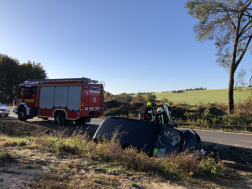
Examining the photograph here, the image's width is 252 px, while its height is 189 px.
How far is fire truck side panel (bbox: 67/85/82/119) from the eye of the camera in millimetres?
11652

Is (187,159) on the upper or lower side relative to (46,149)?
upper

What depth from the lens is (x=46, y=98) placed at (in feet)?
42.4

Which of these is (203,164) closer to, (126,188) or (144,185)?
(144,185)

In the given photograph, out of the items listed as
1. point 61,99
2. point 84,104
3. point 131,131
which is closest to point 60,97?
point 61,99

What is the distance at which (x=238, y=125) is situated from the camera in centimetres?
1259

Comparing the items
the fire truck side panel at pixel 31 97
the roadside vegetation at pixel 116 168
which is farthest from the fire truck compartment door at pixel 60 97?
the roadside vegetation at pixel 116 168

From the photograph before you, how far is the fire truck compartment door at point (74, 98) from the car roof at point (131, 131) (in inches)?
258

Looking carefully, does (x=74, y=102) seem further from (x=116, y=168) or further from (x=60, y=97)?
(x=116, y=168)

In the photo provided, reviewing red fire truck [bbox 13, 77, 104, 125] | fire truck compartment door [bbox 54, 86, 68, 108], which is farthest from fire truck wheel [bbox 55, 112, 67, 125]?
fire truck compartment door [bbox 54, 86, 68, 108]

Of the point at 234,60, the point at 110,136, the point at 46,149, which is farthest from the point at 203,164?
the point at 234,60

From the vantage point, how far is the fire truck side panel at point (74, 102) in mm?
11652

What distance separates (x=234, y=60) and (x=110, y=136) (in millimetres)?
15982

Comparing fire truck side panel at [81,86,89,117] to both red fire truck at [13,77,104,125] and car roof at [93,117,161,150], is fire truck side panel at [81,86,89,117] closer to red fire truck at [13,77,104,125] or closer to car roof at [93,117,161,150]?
red fire truck at [13,77,104,125]

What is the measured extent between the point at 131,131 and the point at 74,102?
7635 mm
